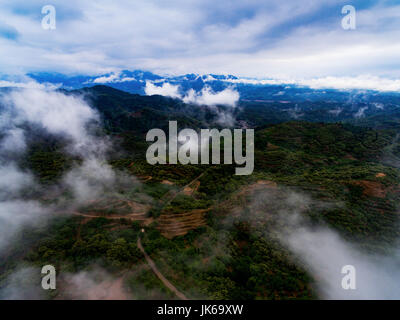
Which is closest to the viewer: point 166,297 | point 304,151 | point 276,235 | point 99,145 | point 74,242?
point 166,297

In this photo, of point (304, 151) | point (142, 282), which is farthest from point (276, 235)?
point (304, 151)

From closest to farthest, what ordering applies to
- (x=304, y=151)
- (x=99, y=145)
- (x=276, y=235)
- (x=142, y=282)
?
(x=142, y=282) < (x=276, y=235) < (x=304, y=151) < (x=99, y=145)

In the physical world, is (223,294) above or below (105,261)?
below

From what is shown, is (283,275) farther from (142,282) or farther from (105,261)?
(105,261)

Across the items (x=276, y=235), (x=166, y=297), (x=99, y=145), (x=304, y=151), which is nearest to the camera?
(x=166, y=297)

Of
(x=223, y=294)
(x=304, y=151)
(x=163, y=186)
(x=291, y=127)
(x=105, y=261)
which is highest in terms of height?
(x=291, y=127)

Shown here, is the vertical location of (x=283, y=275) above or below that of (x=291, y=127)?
below

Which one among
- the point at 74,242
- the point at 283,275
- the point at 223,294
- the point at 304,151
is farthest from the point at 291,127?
the point at 74,242

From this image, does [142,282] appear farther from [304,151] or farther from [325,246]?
[304,151]

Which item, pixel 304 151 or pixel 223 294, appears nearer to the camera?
pixel 223 294
